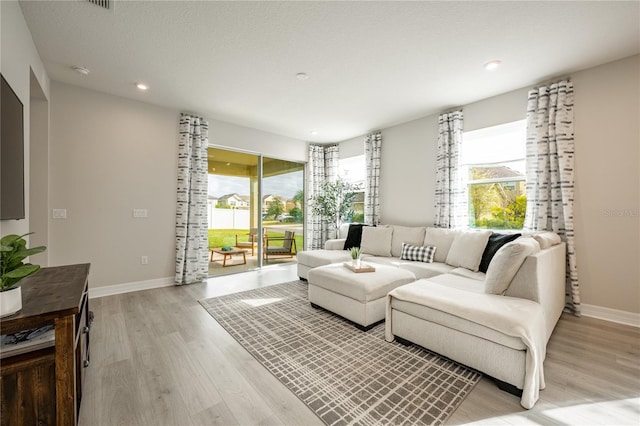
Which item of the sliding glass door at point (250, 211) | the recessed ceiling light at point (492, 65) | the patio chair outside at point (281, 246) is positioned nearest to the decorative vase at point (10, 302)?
the sliding glass door at point (250, 211)

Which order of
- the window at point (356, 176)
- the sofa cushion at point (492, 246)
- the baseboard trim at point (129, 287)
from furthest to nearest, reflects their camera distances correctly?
1. the window at point (356, 176)
2. the baseboard trim at point (129, 287)
3. the sofa cushion at point (492, 246)

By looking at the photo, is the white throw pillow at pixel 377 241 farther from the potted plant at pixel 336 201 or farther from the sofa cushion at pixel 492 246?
the sofa cushion at pixel 492 246

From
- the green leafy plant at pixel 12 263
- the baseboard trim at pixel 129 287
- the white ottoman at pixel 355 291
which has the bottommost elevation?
the baseboard trim at pixel 129 287

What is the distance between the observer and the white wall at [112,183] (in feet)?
10.9

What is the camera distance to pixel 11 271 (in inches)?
45.8

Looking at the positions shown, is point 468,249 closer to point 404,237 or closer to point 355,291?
point 404,237

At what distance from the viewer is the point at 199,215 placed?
14.2ft

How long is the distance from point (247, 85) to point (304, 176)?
2.92 meters

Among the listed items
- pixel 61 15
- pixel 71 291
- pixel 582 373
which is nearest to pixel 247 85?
pixel 61 15

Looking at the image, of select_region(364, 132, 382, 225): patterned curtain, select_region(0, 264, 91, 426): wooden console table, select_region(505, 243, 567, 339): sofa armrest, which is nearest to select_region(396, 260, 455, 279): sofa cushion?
select_region(505, 243, 567, 339): sofa armrest

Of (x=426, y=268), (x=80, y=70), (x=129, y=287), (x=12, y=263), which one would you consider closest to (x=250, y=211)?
(x=129, y=287)

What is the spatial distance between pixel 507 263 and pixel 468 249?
129 centimetres

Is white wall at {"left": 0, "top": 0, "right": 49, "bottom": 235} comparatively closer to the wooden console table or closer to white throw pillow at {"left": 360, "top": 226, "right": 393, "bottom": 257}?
the wooden console table

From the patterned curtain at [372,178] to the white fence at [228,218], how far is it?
243 cm
